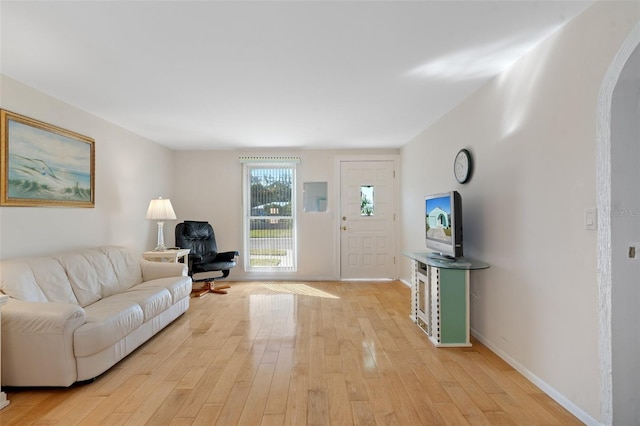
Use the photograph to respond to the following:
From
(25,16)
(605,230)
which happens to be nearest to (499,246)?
(605,230)

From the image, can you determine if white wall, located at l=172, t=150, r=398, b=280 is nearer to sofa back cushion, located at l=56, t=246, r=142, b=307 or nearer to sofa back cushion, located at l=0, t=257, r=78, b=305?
sofa back cushion, located at l=56, t=246, r=142, b=307

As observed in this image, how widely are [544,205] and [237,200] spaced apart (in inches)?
180

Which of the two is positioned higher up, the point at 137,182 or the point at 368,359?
the point at 137,182

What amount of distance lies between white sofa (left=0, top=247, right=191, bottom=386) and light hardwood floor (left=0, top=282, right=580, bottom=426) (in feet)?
0.43

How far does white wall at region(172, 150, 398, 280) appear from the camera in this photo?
18.3ft

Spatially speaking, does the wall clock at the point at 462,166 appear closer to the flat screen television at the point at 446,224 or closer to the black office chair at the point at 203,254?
the flat screen television at the point at 446,224

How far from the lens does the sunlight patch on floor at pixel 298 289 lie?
466 centimetres

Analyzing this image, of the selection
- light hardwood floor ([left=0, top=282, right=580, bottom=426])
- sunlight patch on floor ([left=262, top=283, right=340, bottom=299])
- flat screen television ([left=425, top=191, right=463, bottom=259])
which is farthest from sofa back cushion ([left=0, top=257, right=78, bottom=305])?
flat screen television ([left=425, top=191, right=463, bottom=259])

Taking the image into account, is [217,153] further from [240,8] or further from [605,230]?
[605,230]

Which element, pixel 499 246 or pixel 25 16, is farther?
pixel 499 246

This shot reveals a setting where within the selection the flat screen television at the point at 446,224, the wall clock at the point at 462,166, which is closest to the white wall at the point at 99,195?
the flat screen television at the point at 446,224

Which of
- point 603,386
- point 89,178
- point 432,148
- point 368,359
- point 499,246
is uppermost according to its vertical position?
point 432,148

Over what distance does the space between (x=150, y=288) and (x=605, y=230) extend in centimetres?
372

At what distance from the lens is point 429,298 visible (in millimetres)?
3016
